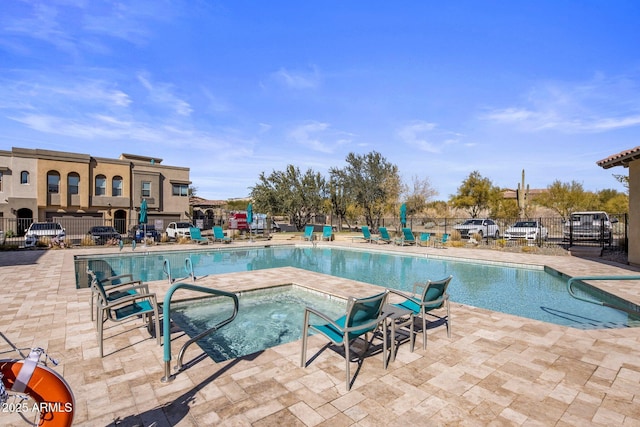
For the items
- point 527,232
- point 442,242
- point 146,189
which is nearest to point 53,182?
point 146,189

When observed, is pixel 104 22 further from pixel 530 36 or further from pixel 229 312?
pixel 530 36

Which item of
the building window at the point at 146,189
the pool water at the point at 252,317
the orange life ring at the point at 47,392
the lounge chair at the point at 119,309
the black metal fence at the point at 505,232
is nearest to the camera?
the orange life ring at the point at 47,392

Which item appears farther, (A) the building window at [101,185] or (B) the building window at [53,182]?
(A) the building window at [101,185]

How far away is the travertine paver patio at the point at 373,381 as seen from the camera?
263cm

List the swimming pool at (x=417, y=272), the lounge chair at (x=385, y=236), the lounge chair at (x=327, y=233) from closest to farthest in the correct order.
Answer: the swimming pool at (x=417, y=272) → the lounge chair at (x=385, y=236) → the lounge chair at (x=327, y=233)

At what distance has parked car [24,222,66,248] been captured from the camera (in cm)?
1632

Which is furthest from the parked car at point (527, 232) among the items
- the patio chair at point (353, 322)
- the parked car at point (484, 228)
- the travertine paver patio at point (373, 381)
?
the patio chair at point (353, 322)

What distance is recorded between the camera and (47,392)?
5.86 feet

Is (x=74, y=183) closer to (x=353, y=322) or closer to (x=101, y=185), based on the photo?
(x=101, y=185)

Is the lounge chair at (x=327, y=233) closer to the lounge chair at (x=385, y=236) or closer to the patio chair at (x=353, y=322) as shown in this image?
the lounge chair at (x=385, y=236)

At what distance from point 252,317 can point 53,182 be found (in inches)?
1028

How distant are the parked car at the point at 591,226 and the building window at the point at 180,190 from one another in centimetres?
2812

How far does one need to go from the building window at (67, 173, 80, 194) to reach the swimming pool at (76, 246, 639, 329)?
14.4 metres

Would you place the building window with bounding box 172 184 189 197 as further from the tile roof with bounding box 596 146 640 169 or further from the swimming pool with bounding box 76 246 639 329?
the tile roof with bounding box 596 146 640 169
